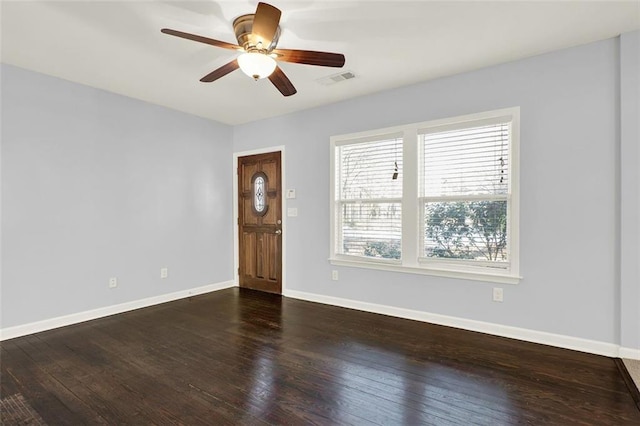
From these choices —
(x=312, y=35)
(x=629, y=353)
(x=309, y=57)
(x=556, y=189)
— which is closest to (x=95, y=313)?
(x=309, y=57)

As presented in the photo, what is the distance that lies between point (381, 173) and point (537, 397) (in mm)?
2536

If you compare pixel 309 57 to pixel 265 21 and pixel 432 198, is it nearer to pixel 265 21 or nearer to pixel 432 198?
pixel 265 21

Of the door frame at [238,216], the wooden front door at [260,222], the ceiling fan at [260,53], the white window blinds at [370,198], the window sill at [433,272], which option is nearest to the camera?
the ceiling fan at [260,53]

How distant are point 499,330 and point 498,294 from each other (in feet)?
1.13

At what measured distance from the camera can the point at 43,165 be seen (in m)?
3.35

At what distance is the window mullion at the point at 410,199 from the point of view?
3637mm

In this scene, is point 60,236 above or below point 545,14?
below

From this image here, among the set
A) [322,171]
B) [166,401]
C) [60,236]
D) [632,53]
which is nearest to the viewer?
[166,401]

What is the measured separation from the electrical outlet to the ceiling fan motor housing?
9.51ft

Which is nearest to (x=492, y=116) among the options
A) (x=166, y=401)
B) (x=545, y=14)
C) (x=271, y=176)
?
(x=545, y=14)

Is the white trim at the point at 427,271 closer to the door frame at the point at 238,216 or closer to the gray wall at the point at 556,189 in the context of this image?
the gray wall at the point at 556,189

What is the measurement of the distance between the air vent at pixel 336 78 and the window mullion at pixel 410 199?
87cm

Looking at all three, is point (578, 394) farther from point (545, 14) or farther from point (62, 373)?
point (62, 373)

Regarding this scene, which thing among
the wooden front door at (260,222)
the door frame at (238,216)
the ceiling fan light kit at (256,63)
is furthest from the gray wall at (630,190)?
the wooden front door at (260,222)
